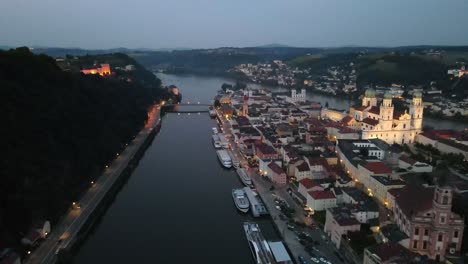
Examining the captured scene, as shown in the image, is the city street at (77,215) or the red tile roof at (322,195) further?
the red tile roof at (322,195)

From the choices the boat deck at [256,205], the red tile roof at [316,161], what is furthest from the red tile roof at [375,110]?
the boat deck at [256,205]

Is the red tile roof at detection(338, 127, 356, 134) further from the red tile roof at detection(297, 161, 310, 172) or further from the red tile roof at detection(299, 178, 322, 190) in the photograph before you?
the red tile roof at detection(299, 178, 322, 190)

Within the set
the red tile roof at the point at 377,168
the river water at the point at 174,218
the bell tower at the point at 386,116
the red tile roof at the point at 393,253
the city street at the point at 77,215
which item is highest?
the bell tower at the point at 386,116

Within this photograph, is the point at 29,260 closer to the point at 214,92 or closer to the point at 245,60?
the point at 214,92

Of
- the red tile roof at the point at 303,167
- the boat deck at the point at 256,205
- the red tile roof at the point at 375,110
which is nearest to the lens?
the boat deck at the point at 256,205

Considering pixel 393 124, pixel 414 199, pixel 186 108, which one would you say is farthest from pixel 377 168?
pixel 186 108

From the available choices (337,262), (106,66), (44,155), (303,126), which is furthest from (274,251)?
(106,66)

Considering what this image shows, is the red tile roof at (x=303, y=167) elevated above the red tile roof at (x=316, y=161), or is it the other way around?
the red tile roof at (x=316, y=161)

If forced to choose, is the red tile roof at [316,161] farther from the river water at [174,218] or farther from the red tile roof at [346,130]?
the red tile roof at [346,130]
